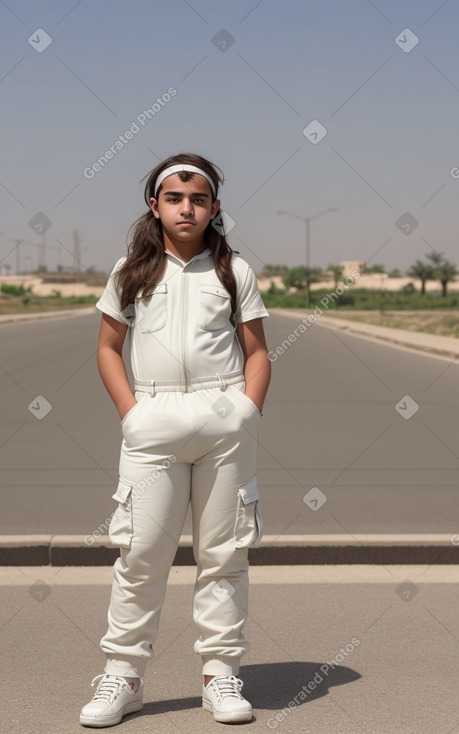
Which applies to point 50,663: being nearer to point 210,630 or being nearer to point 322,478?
point 210,630

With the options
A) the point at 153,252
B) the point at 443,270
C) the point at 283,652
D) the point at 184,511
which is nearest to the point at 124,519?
the point at 184,511

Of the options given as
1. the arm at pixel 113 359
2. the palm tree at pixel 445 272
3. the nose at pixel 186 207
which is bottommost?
the arm at pixel 113 359

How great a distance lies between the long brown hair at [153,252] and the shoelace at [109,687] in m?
1.31

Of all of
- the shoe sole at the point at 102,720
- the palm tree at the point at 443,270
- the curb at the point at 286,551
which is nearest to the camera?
the shoe sole at the point at 102,720

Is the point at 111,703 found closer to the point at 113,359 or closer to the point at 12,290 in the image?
the point at 113,359

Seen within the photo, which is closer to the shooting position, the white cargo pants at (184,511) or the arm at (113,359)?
the white cargo pants at (184,511)

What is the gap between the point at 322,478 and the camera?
29.9 ft

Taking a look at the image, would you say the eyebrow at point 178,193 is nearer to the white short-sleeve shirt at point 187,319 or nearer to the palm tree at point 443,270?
the white short-sleeve shirt at point 187,319

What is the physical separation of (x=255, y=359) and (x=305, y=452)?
6794mm

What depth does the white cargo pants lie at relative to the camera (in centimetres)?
383

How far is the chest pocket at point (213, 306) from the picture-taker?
12.8ft

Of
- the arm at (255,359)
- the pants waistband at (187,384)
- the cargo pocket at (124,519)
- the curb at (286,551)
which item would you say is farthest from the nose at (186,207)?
the curb at (286,551)

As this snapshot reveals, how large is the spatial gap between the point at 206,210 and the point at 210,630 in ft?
4.86

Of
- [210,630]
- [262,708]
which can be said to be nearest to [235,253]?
[210,630]
